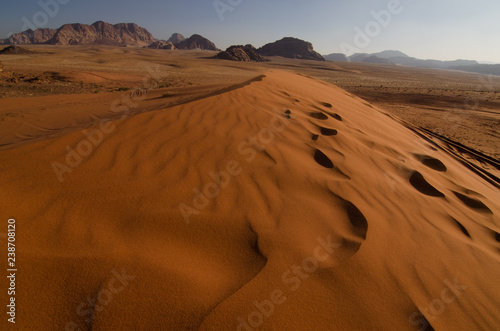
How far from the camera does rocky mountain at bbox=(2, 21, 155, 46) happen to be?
333 ft

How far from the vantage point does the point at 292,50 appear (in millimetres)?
91562

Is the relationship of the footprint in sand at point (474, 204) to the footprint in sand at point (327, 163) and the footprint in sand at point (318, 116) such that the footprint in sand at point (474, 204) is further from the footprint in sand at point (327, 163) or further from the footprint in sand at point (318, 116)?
the footprint in sand at point (318, 116)

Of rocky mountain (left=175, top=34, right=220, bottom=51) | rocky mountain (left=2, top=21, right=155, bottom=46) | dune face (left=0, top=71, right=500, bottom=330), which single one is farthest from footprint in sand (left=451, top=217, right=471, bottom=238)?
rocky mountain (left=2, top=21, right=155, bottom=46)

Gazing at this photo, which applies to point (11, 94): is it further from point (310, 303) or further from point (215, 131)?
point (310, 303)

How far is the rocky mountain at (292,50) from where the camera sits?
85375 millimetres

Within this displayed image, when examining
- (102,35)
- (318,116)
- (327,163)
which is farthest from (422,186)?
(102,35)

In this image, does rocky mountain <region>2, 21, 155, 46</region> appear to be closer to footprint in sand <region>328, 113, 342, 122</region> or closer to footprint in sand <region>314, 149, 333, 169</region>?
footprint in sand <region>328, 113, 342, 122</region>

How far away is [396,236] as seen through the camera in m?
1.67

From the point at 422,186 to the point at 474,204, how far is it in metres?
0.51

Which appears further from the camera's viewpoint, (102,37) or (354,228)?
(102,37)

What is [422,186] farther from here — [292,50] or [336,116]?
[292,50]

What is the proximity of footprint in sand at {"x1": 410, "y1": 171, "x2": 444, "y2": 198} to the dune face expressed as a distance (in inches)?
0.7

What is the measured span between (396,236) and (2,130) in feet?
18.8

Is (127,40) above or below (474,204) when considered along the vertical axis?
above
